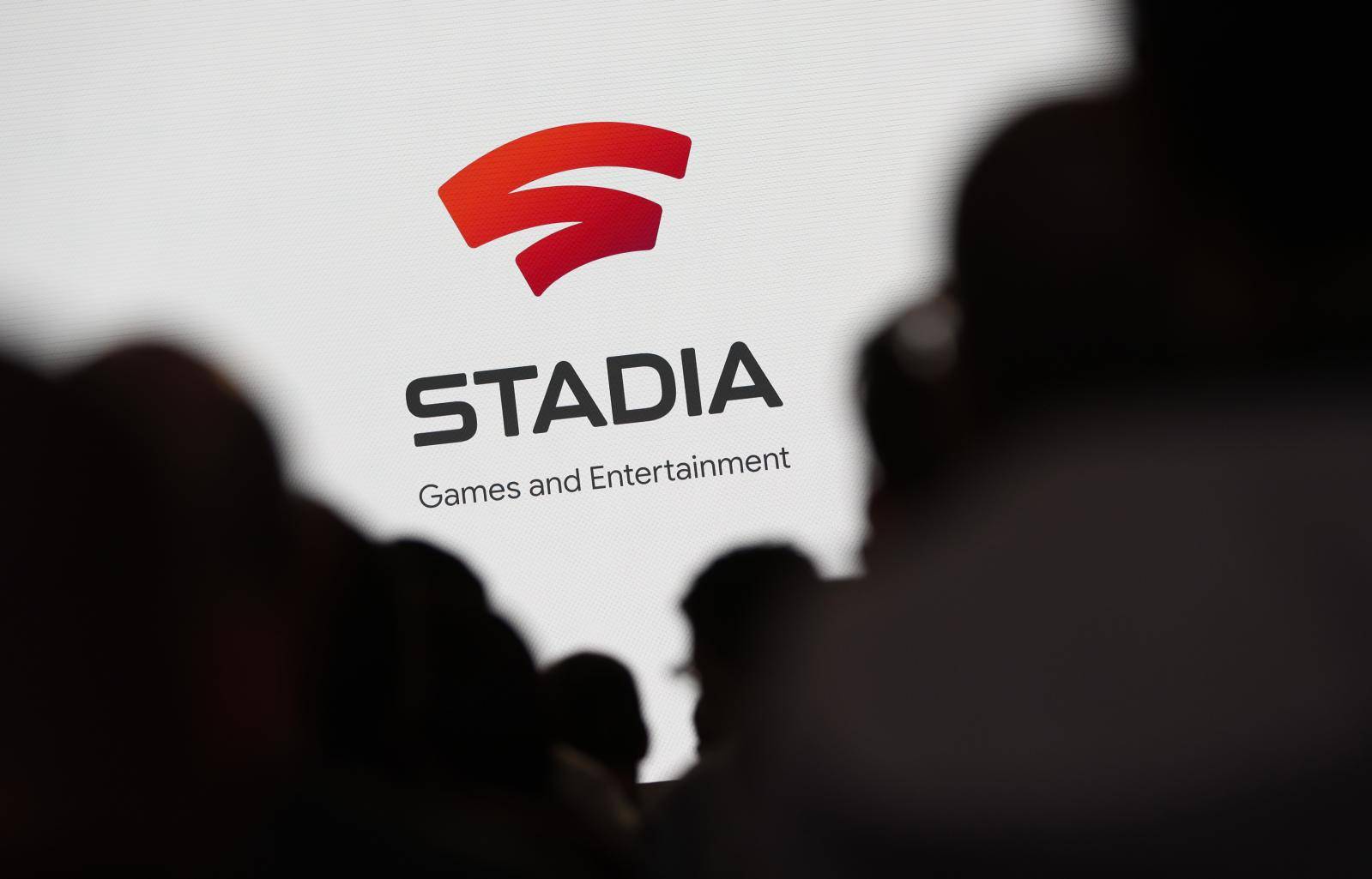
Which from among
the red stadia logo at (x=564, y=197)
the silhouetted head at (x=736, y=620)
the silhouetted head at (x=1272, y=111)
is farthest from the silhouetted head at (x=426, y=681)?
the silhouetted head at (x=1272, y=111)

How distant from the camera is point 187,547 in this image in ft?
3.19

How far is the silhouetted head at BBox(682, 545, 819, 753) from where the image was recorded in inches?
36.5

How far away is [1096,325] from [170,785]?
0.82 metres

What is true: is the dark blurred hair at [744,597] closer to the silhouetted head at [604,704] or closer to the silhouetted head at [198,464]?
the silhouetted head at [604,704]

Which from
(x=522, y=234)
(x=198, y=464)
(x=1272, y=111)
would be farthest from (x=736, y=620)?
(x=1272, y=111)

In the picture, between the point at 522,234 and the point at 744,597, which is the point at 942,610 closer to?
the point at 744,597

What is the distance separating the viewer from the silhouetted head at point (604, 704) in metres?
0.95

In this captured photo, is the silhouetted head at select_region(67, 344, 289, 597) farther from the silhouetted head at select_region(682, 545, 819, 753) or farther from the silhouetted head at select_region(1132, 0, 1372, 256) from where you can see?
the silhouetted head at select_region(1132, 0, 1372, 256)

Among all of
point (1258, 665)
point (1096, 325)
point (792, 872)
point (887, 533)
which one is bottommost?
point (792, 872)

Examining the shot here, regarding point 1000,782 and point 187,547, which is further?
point 187,547

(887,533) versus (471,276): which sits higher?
(471,276)

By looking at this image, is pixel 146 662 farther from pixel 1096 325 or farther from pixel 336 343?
pixel 1096 325

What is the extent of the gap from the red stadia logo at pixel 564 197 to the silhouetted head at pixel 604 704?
31cm

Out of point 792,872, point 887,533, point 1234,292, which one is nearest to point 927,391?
point 887,533
